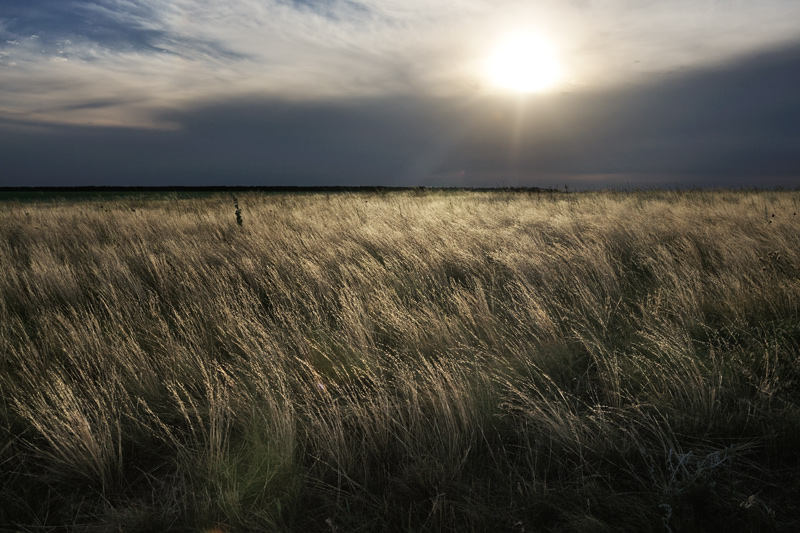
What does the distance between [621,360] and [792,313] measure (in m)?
2.07

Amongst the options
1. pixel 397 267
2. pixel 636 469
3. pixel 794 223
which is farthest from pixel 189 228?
pixel 794 223

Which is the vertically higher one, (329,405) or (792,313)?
(792,313)

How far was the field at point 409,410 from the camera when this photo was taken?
1.89 metres

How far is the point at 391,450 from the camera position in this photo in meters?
2.25

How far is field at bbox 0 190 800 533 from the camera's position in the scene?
1.89m

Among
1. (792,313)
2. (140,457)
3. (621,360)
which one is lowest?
(140,457)

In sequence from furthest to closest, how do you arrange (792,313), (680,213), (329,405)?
(680,213)
(792,313)
(329,405)

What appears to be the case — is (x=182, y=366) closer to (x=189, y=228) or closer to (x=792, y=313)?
(x=792, y=313)

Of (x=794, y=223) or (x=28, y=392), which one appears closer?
(x=28, y=392)

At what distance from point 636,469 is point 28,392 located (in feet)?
11.9

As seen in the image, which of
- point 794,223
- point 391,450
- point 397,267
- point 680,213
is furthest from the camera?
point 680,213

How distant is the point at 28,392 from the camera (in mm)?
2799

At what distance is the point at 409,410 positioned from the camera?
7.65 feet

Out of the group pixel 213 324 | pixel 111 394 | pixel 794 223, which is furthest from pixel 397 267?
pixel 794 223
